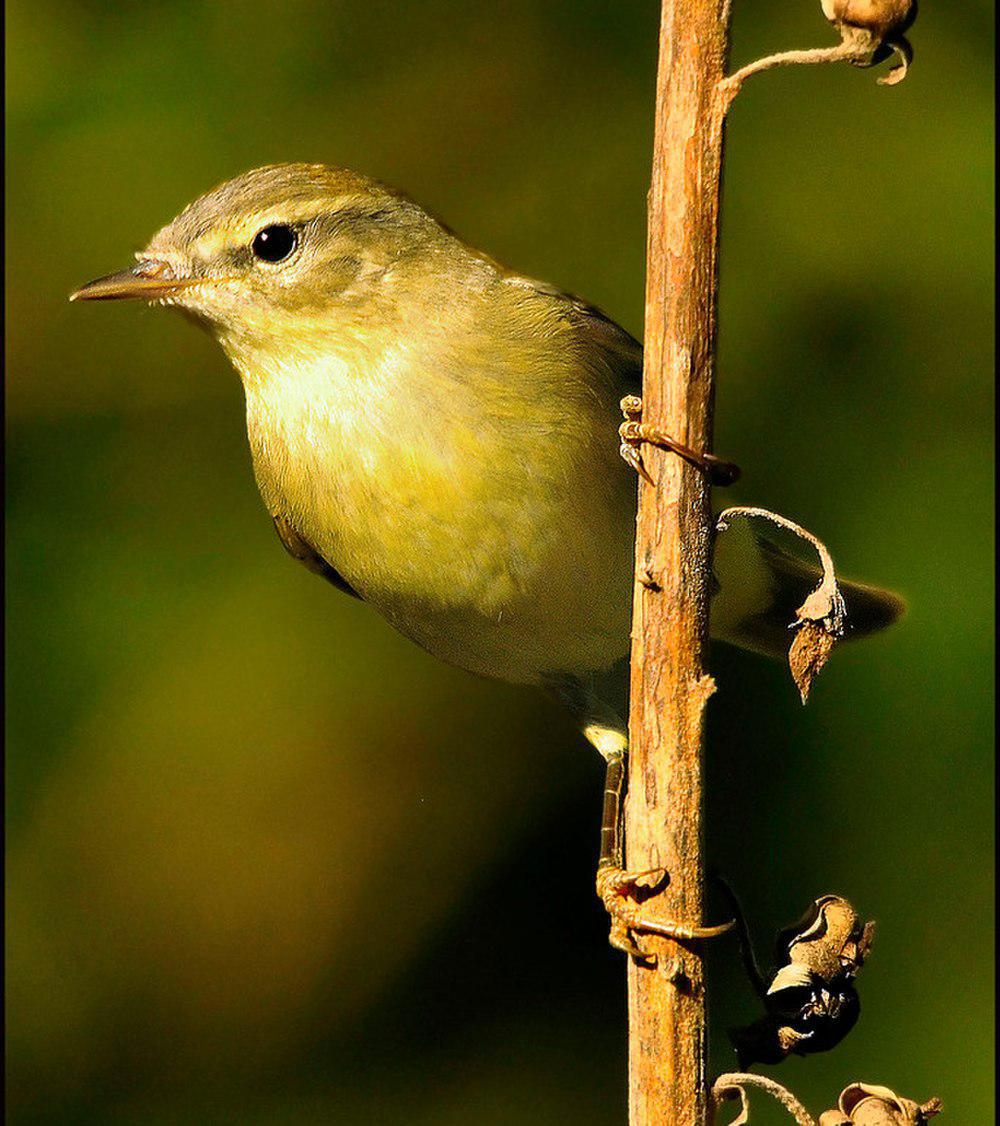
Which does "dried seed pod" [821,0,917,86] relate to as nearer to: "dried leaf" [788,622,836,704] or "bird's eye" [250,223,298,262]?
"dried leaf" [788,622,836,704]

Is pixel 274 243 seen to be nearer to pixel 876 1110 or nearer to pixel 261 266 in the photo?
pixel 261 266

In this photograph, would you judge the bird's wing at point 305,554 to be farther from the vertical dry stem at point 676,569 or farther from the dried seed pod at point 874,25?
the dried seed pod at point 874,25

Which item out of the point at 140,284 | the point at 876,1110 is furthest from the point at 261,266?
the point at 876,1110

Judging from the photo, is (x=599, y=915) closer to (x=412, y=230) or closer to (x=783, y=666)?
(x=783, y=666)

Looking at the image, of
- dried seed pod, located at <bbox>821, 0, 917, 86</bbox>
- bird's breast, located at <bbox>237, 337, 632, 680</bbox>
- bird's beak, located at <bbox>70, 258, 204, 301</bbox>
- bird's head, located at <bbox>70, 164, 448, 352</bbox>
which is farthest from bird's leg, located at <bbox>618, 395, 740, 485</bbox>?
bird's beak, located at <bbox>70, 258, 204, 301</bbox>

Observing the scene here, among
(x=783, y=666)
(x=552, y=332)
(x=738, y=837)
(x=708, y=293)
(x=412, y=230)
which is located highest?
(x=412, y=230)

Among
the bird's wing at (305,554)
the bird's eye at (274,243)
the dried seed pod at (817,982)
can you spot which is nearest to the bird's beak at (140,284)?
the bird's eye at (274,243)

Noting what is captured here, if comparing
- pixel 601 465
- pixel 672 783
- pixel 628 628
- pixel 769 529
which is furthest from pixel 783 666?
pixel 672 783
